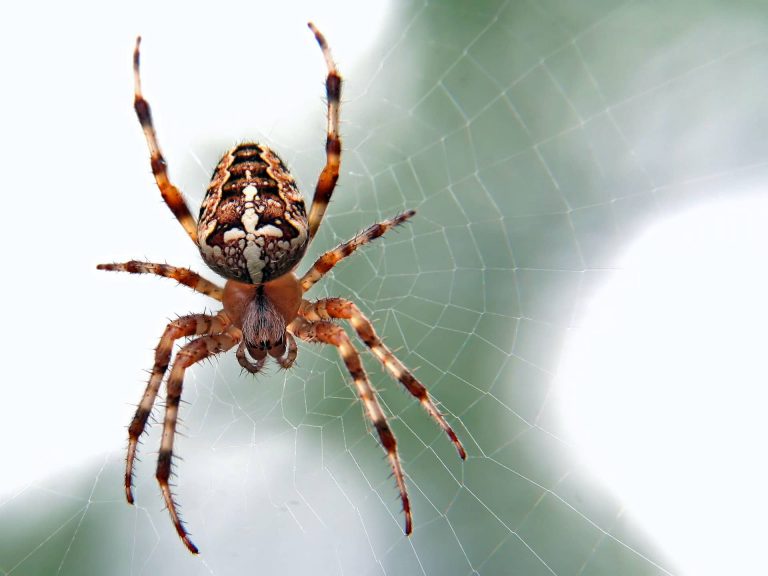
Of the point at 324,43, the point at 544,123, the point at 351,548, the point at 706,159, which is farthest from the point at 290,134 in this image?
the point at 706,159

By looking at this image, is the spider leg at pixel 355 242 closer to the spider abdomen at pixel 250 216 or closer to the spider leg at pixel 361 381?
the spider abdomen at pixel 250 216

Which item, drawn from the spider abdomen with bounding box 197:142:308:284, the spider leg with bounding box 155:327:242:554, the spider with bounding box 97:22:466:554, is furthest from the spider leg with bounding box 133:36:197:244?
Answer: the spider leg with bounding box 155:327:242:554

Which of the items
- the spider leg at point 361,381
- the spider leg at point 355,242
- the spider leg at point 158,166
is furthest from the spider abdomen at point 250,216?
the spider leg at point 361,381

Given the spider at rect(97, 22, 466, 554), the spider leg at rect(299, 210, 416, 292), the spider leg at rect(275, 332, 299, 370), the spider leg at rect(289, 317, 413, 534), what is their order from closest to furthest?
the spider leg at rect(289, 317, 413, 534) < the spider at rect(97, 22, 466, 554) < the spider leg at rect(299, 210, 416, 292) < the spider leg at rect(275, 332, 299, 370)

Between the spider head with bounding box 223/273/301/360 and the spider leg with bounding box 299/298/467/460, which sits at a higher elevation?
the spider leg with bounding box 299/298/467/460

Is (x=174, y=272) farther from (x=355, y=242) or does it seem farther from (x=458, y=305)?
(x=458, y=305)

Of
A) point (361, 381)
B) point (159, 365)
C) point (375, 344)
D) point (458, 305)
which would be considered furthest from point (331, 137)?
point (458, 305)

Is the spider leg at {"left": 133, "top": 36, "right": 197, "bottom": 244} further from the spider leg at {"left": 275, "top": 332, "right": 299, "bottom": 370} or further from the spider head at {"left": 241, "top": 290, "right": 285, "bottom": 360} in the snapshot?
the spider leg at {"left": 275, "top": 332, "right": 299, "bottom": 370}

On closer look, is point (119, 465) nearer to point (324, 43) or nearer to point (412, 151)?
point (324, 43)
